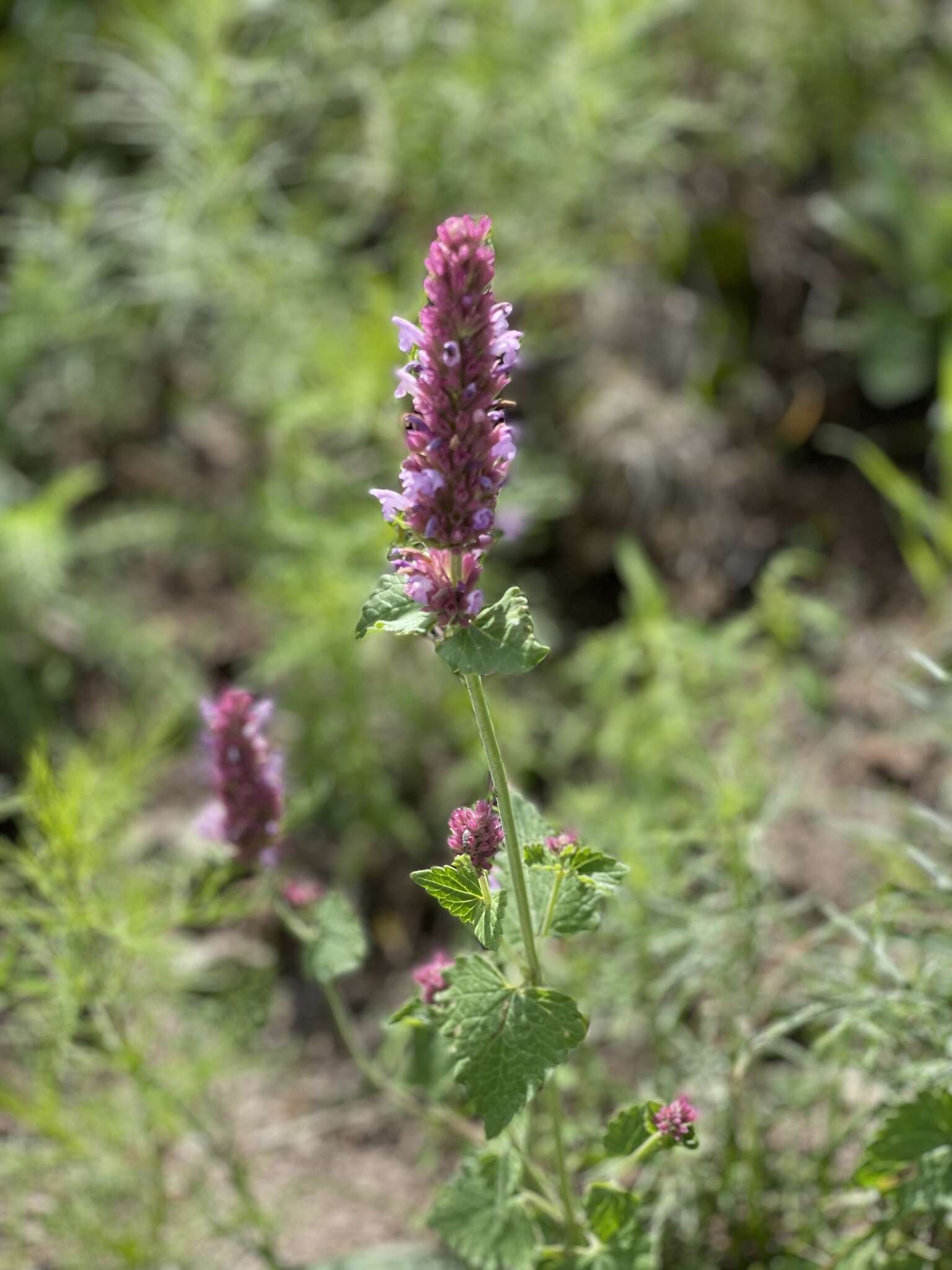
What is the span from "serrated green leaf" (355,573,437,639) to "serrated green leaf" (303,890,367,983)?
1.91 feet

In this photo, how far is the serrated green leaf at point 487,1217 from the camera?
1551 millimetres

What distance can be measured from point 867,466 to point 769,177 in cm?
131

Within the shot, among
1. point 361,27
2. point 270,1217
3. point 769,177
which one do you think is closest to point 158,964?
point 270,1217

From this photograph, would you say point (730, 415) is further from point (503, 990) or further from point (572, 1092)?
point (503, 990)

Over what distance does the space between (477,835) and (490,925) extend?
0.33 feet

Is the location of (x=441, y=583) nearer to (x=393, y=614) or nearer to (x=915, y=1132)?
(x=393, y=614)

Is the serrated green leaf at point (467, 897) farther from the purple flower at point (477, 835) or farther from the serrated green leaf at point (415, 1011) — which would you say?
the serrated green leaf at point (415, 1011)

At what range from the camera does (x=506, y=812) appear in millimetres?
1334

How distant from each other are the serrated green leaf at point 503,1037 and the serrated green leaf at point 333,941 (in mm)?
276

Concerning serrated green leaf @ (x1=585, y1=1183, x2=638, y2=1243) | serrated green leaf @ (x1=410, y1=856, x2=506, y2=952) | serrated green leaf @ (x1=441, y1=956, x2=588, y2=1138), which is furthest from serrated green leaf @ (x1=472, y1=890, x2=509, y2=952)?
serrated green leaf @ (x1=585, y1=1183, x2=638, y2=1243)

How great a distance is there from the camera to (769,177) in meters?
4.20

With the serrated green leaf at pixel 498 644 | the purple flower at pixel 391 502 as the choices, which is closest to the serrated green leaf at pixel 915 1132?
the serrated green leaf at pixel 498 644

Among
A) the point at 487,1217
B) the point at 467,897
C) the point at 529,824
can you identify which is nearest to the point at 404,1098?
the point at 487,1217

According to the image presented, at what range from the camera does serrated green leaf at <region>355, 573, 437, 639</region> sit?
1.26m
